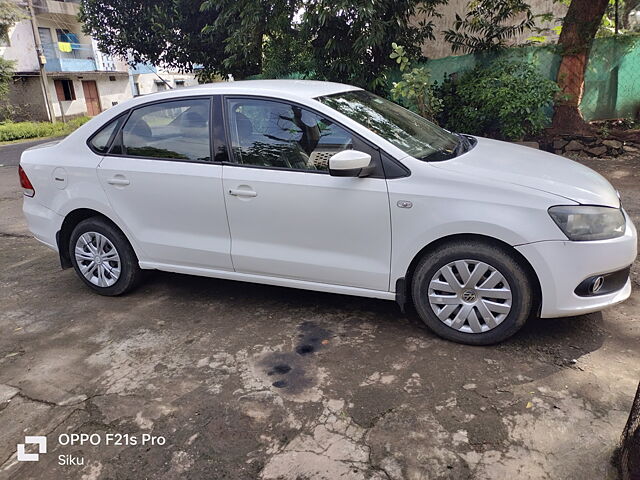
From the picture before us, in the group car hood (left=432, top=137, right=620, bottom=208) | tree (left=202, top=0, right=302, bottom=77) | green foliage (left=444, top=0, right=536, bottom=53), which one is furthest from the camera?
green foliage (left=444, top=0, right=536, bottom=53)

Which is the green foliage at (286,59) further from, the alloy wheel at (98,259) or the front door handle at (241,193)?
the front door handle at (241,193)

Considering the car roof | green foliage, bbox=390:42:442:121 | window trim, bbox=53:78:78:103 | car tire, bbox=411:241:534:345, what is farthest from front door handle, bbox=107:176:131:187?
window trim, bbox=53:78:78:103

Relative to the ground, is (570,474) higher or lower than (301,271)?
lower

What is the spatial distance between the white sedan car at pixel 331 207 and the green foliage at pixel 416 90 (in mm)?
3657

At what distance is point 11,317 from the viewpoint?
418cm

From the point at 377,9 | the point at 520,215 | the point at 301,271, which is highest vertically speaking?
the point at 377,9

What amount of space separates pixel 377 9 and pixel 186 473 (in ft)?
22.7

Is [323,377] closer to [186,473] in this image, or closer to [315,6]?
[186,473]

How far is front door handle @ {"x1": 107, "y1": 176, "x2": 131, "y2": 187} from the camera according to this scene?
4.00 meters

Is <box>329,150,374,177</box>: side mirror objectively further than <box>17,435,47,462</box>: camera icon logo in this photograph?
Yes

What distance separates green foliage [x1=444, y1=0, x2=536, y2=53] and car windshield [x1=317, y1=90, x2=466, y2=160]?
5241mm

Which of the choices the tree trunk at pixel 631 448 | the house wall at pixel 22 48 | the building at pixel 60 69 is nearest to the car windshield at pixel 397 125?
the tree trunk at pixel 631 448

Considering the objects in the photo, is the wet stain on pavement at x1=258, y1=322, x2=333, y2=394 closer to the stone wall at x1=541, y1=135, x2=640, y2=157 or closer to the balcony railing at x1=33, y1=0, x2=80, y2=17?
the stone wall at x1=541, y1=135, x2=640, y2=157

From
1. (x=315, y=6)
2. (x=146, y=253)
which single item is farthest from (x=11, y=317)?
(x=315, y=6)
